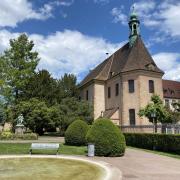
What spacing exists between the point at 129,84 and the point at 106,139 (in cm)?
2510

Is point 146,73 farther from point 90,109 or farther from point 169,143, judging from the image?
point 169,143

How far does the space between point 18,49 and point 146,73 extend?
21.1 m

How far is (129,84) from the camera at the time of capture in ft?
138

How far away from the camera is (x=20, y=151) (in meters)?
19.0

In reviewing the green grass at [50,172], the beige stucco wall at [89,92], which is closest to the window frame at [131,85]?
the beige stucco wall at [89,92]

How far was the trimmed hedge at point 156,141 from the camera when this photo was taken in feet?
69.1

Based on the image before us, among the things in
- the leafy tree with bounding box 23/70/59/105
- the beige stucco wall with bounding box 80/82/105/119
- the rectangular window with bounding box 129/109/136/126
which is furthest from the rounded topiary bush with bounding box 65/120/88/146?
the beige stucco wall with bounding box 80/82/105/119

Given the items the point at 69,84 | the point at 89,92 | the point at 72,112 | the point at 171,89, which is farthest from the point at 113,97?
the point at 171,89

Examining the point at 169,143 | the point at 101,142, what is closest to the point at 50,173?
the point at 101,142

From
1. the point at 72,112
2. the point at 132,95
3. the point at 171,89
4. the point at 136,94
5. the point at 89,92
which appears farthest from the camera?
the point at 171,89

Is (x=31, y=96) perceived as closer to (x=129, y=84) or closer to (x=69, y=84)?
(x=69, y=84)

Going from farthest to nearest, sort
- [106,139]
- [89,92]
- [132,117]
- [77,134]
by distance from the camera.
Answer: [89,92]
[132,117]
[77,134]
[106,139]

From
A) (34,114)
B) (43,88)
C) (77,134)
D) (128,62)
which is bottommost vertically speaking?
(77,134)

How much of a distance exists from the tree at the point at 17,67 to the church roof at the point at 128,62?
11971 mm
